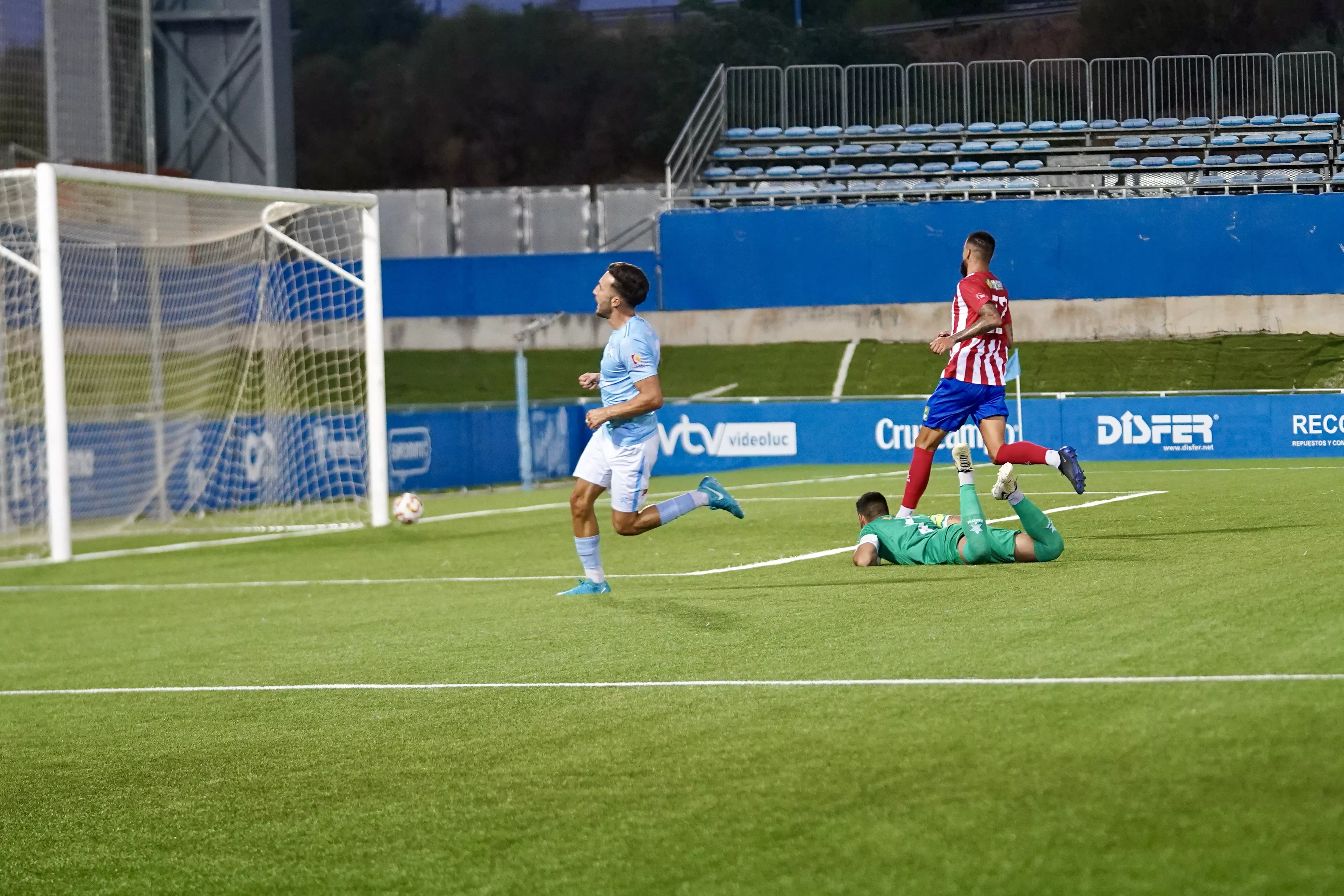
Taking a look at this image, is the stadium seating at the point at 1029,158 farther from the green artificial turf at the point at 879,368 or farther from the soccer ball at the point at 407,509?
the soccer ball at the point at 407,509

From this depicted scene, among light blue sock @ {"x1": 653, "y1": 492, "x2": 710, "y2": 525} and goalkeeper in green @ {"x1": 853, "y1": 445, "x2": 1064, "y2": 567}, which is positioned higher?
light blue sock @ {"x1": 653, "y1": 492, "x2": 710, "y2": 525}

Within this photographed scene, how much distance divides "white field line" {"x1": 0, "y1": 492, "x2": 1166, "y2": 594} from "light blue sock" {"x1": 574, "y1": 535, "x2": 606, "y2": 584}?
3.38 ft

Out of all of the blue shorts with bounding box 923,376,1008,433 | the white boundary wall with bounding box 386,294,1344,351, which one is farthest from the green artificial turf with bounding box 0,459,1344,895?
the white boundary wall with bounding box 386,294,1344,351

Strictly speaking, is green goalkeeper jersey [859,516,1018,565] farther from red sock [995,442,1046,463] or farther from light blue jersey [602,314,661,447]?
light blue jersey [602,314,661,447]

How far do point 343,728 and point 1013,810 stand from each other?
9.21 ft

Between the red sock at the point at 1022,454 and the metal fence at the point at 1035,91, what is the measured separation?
94.6ft

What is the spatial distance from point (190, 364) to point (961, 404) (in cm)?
1211

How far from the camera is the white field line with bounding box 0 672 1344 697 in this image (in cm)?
514

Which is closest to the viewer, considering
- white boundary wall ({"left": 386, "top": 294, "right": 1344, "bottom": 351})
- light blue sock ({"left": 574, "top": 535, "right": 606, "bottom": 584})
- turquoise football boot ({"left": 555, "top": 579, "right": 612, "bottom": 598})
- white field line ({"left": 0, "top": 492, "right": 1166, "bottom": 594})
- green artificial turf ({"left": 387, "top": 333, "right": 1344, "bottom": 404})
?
light blue sock ({"left": 574, "top": 535, "right": 606, "bottom": 584})

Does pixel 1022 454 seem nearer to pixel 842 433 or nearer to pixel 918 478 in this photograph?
pixel 918 478

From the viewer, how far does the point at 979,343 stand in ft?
32.8

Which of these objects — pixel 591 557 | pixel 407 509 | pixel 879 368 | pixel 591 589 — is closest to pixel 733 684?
pixel 591 557

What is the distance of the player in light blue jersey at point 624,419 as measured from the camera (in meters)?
9.00

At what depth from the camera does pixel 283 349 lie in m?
19.4
